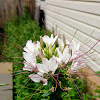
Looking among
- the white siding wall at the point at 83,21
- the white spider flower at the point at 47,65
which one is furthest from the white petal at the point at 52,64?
the white siding wall at the point at 83,21

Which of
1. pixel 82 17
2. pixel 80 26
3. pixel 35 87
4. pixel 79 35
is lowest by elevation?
pixel 35 87

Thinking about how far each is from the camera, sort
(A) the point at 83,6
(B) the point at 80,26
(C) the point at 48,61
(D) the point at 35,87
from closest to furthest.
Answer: (C) the point at 48,61
(D) the point at 35,87
(A) the point at 83,6
(B) the point at 80,26

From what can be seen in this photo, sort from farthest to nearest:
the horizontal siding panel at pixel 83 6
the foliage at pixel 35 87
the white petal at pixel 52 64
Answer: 1. the horizontal siding panel at pixel 83 6
2. the foliage at pixel 35 87
3. the white petal at pixel 52 64

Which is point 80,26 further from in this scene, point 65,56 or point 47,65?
point 47,65

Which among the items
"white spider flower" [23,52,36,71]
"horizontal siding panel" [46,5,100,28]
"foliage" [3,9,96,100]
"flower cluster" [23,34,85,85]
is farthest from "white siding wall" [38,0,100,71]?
"white spider flower" [23,52,36,71]

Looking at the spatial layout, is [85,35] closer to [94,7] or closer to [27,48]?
[94,7]

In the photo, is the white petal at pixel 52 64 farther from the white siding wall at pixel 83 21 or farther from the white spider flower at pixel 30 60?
the white siding wall at pixel 83 21

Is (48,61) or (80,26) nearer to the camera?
(48,61)

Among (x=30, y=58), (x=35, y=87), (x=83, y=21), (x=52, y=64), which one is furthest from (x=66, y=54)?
(x=83, y=21)
